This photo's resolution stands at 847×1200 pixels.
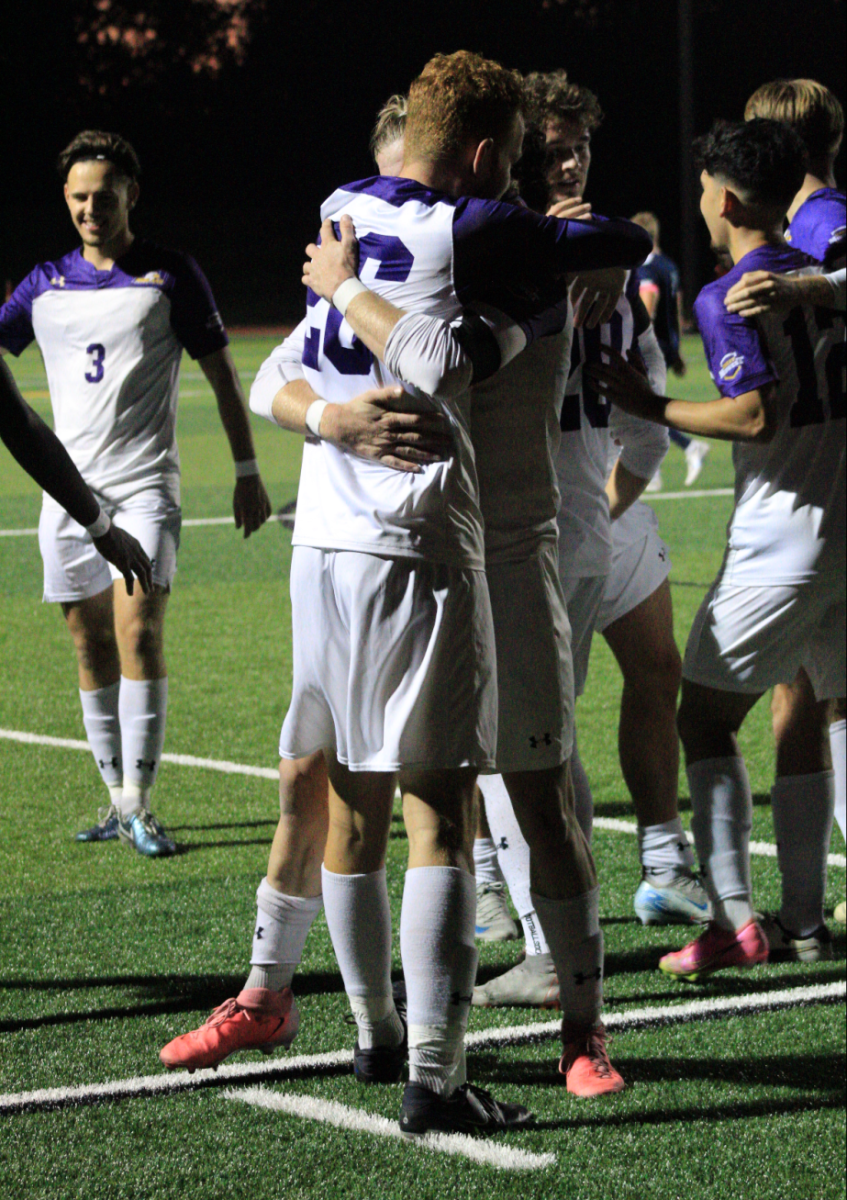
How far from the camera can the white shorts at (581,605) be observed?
3816 mm

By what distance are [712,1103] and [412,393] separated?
64.3 inches

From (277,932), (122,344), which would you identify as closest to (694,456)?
(122,344)

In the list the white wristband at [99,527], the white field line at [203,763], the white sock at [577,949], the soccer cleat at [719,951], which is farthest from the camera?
the white field line at [203,763]

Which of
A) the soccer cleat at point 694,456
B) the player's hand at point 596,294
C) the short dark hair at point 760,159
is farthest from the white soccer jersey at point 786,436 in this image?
the soccer cleat at point 694,456

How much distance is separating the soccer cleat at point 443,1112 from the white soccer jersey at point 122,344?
2.94 metres

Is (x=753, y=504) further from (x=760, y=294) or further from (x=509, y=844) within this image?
(x=509, y=844)

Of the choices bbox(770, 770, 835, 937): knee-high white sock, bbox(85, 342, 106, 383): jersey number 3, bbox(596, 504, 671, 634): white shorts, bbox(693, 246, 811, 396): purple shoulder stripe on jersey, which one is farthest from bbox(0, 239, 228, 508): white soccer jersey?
bbox(770, 770, 835, 937): knee-high white sock

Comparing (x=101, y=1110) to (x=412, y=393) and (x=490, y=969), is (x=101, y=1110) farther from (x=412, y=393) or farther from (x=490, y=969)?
(x=412, y=393)

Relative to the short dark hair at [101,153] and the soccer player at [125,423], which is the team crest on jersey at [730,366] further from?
the short dark hair at [101,153]

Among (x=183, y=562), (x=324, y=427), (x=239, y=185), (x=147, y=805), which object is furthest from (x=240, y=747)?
(x=239, y=185)

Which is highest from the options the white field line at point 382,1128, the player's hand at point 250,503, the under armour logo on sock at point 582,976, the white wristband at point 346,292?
the white wristband at point 346,292

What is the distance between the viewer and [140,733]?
536cm

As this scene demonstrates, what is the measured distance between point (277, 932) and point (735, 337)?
168 cm

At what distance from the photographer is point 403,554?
9.09 ft
